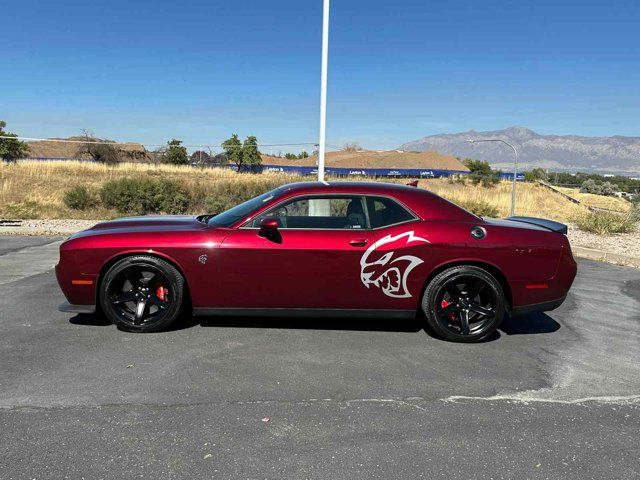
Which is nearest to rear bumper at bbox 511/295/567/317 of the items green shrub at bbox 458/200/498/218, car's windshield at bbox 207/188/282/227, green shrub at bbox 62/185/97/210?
car's windshield at bbox 207/188/282/227

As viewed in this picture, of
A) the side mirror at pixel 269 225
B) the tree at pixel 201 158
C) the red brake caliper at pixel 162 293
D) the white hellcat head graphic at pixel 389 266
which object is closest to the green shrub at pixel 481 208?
the white hellcat head graphic at pixel 389 266

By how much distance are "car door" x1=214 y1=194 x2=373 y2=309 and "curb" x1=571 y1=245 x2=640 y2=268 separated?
22.3ft

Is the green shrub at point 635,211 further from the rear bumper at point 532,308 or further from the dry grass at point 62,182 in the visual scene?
the dry grass at point 62,182

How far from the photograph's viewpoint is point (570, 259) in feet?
16.2

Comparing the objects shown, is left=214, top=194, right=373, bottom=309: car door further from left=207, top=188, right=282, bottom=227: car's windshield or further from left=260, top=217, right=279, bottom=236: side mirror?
left=207, top=188, right=282, bottom=227: car's windshield

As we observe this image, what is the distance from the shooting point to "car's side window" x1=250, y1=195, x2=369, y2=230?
4.84m

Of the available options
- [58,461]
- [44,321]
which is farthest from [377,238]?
[44,321]

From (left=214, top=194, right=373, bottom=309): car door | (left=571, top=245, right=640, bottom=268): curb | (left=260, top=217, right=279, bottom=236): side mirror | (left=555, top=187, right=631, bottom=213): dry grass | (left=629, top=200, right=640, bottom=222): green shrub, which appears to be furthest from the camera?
(left=555, top=187, right=631, bottom=213): dry grass

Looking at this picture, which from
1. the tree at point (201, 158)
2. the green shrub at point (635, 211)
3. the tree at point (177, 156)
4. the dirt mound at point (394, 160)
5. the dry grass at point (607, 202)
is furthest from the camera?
the dirt mound at point (394, 160)

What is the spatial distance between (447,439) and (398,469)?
1.55 feet

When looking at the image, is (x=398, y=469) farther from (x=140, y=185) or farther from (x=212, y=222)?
(x=140, y=185)

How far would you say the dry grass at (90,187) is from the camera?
16781 mm

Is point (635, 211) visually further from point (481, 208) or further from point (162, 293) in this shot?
point (162, 293)

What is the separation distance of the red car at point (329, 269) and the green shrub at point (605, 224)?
9.13 meters
